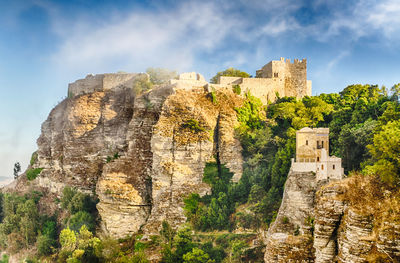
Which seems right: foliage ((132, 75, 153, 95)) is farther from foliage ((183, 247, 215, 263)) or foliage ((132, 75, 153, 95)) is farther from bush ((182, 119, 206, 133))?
foliage ((183, 247, 215, 263))

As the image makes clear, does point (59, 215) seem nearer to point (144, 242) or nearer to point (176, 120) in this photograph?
point (144, 242)

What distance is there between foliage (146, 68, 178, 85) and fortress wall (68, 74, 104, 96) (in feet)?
20.1

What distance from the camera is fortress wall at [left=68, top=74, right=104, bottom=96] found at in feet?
145

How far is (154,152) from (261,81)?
1449 cm

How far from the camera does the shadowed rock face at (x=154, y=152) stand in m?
35.4

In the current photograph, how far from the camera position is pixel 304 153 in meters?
25.7

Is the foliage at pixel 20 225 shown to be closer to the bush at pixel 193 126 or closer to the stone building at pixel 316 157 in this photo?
the bush at pixel 193 126

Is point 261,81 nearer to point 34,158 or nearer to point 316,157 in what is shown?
point 316,157

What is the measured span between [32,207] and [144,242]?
18868 millimetres

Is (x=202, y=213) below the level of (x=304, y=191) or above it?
below

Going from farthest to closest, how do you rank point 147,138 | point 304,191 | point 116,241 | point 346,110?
point 147,138, point 116,241, point 346,110, point 304,191

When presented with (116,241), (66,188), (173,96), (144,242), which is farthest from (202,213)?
(66,188)

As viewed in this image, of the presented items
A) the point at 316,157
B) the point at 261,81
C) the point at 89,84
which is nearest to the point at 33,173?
the point at 89,84

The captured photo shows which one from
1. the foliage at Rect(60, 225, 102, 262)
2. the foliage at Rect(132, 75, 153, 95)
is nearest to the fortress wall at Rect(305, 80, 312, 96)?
the foliage at Rect(132, 75, 153, 95)
